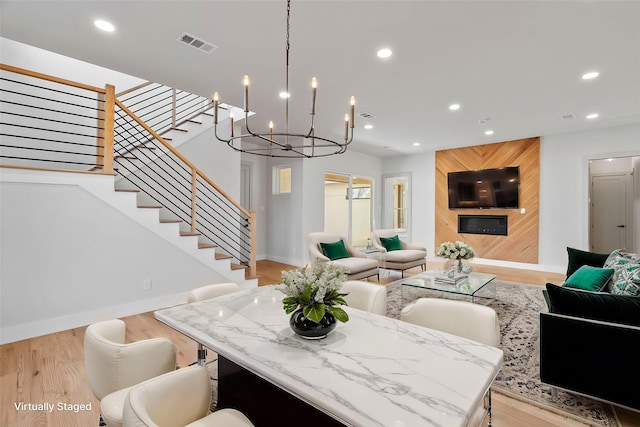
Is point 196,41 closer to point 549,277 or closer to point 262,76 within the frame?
point 262,76

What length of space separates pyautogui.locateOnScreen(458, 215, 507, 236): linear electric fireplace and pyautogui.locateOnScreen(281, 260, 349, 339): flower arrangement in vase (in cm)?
698

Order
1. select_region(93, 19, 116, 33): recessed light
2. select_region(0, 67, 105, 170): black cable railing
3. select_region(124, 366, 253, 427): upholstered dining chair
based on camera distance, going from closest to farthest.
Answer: select_region(124, 366, 253, 427): upholstered dining chair < select_region(93, 19, 116, 33): recessed light < select_region(0, 67, 105, 170): black cable railing

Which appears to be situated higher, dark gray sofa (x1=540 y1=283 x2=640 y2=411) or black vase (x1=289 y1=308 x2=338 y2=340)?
black vase (x1=289 y1=308 x2=338 y2=340)

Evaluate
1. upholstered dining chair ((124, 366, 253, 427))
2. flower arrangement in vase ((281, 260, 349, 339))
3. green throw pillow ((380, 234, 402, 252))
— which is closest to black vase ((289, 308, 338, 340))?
flower arrangement in vase ((281, 260, 349, 339))

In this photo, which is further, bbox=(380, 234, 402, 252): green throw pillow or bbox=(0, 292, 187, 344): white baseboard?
bbox=(380, 234, 402, 252): green throw pillow

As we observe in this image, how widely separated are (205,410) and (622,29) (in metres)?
4.28

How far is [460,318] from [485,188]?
21.0 ft

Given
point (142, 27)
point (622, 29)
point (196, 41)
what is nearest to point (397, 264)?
point (622, 29)

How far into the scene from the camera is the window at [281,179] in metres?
7.19

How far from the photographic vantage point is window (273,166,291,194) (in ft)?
23.6

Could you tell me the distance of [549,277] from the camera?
226 inches

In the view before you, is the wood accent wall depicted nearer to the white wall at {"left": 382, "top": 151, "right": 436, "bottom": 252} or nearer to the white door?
the white wall at {"left": 382, "top": 151, "right": 436, "bottom": 252}

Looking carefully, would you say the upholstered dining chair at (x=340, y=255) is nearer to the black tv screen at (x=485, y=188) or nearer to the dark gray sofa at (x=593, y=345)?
the dark gray sofa at (x=593, y=345)

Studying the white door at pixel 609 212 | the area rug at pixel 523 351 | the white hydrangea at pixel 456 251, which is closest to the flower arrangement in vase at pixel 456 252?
the white hydrangea at pixel 456 251
